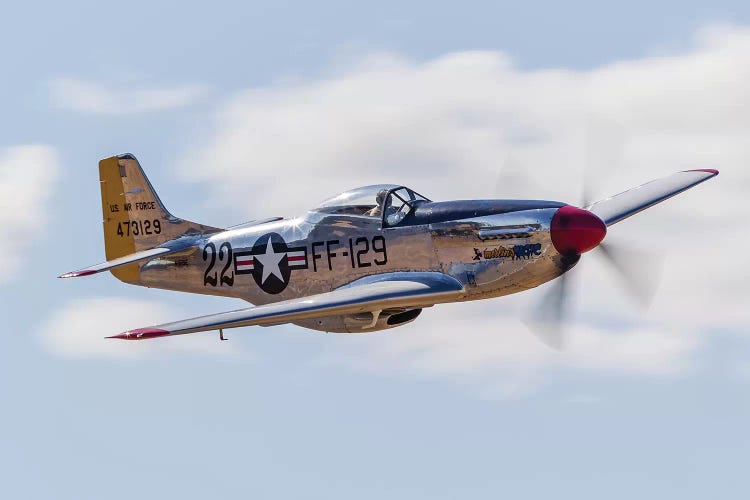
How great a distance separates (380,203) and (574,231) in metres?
3.66

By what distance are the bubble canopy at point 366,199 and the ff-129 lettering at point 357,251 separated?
0.52 metres

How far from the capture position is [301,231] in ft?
84.0

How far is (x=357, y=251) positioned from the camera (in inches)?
981

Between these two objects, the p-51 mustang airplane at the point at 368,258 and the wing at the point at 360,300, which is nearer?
the wing at the point at 360,300

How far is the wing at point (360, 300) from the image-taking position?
76.2 feet

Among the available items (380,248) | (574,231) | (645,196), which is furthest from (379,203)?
(645,196)

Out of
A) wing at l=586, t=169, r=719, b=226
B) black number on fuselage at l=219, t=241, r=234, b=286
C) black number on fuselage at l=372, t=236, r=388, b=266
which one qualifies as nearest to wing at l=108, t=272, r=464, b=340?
black number on fuselage at l=372, t=236, r=388, b=266

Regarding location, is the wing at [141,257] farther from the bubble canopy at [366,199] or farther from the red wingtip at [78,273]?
the bubble canopy at [366,199]

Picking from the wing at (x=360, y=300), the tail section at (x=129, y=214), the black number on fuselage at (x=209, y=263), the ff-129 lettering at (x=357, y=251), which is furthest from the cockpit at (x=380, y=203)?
the tail section at (x=129, y=214)

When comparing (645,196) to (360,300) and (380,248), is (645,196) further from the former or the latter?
(360,300)

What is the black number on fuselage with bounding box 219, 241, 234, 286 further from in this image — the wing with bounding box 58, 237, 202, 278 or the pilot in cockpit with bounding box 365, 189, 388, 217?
the pilot in cockpit with bounding box 365, 189, 388, 217

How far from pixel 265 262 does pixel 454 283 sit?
159 inches

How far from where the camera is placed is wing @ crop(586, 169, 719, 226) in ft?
91.2

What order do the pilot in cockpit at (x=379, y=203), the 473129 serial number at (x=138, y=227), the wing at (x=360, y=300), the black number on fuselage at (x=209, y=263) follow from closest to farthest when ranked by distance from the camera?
1. the wing at (x=360, y=300)
2. the pilot in cockpit at (x=379, y=203)
3. the black number on fuselage at (x=209, y=263)
4. the 473129 serial number at (x=138, y=227)
